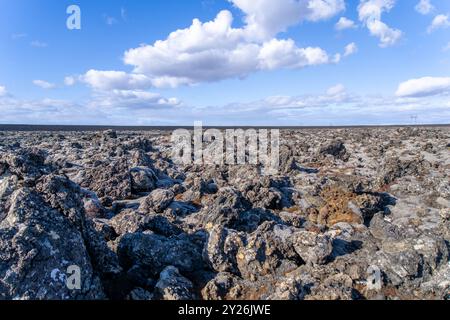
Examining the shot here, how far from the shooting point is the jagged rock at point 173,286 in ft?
24.1

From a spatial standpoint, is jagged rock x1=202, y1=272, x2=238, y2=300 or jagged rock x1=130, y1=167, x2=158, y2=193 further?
jagged rock x1=130, y1=167, x2=158, y2=193

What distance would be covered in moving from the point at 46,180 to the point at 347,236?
27.7 feet

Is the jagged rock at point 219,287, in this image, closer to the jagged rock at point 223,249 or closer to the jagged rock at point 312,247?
the jagged rock at point 223,249

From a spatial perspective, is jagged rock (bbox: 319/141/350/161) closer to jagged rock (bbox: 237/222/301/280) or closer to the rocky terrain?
the rocky terrain

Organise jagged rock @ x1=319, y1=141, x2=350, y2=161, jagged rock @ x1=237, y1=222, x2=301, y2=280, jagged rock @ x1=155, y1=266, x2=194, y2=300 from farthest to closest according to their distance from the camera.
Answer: jagged rock @ x1=319, y1=141, x2=350, y2=161
jagged rock @ x1=237, y1=222, x2=301, y2=280
jagged rock @ x1=155, y1=266, x2=194, y2=300

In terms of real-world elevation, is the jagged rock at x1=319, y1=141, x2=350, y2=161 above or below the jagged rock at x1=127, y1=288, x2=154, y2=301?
above

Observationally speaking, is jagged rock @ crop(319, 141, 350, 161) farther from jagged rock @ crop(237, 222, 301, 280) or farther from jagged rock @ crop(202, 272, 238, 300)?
jagged rock @ crop(202, 272, 238, 300)

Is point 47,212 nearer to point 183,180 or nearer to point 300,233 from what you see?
point 300,233

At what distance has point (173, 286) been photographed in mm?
7551

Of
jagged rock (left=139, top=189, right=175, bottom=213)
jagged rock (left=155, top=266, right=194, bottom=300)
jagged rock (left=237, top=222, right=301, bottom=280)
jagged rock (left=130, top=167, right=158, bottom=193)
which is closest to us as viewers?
jagged rock (left=155, top=266, right=194, bottom=300)

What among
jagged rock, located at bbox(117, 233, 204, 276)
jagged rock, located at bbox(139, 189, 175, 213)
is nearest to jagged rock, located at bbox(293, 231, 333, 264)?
jagged rock, located at bbox(117, 233, 204, 276)

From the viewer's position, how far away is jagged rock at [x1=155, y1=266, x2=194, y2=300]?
734cm

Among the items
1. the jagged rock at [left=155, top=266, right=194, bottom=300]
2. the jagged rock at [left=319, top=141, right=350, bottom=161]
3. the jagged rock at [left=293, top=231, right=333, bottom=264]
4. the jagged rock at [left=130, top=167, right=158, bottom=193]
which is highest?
the jagged rock at [left=319, top=141, right=350, bottom=161]

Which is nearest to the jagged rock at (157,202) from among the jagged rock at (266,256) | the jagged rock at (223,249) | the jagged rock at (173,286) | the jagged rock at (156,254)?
the jagged rock at (156,254)
